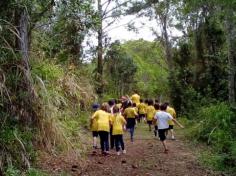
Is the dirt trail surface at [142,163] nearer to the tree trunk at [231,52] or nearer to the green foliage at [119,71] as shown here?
the tree trunk at [231,52]

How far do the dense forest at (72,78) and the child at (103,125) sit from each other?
0.71m

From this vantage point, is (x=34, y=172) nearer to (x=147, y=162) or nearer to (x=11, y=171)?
(x=11, y=171)

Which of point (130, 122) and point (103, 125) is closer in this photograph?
point (103, 125)

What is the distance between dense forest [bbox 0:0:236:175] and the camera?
11445 mm

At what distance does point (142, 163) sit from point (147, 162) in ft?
0.80

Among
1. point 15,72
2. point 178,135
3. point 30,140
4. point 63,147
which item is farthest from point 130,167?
point 178,135

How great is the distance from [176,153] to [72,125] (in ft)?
11.0

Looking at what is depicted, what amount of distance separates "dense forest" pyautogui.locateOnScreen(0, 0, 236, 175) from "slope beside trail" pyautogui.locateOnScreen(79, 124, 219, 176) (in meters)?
0.66

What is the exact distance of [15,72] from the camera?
11.7 meters

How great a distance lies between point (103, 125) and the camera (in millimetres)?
14500

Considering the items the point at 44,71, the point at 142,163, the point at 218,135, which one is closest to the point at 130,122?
the point at 218,135

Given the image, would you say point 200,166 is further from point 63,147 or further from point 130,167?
point 63,147

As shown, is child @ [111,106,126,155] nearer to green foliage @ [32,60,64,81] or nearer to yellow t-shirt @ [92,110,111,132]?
yellow t-shirt @ [92,110,111,132]

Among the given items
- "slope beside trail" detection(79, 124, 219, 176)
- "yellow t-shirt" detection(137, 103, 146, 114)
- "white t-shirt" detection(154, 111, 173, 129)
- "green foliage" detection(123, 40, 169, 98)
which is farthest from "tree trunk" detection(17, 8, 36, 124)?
"green foliage" detection(123, 40, 169, 98)
